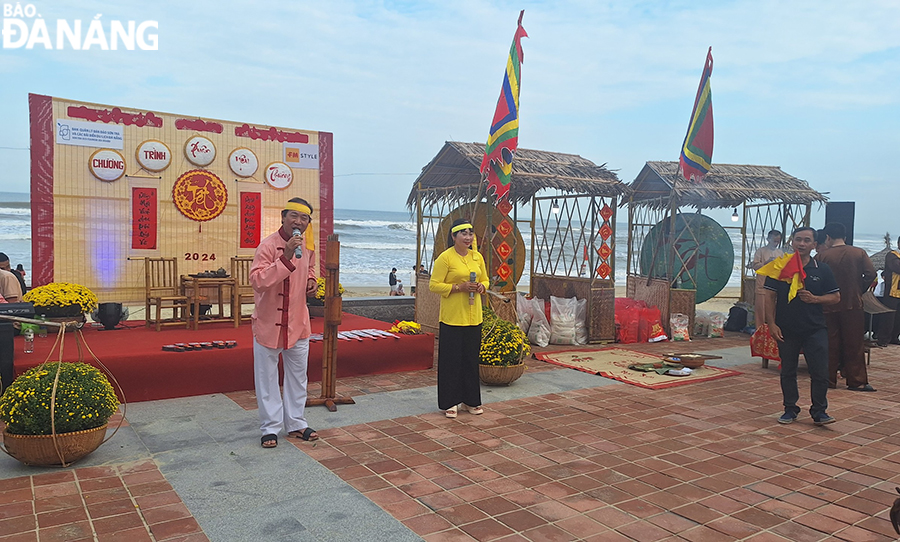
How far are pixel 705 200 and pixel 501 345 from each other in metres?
5.38

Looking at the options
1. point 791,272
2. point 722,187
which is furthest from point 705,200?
point 791,272

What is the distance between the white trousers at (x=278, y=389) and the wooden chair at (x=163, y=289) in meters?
2.97

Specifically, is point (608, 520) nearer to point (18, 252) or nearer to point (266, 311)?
point (266, 311)

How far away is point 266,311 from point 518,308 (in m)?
4.67

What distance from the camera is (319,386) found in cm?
531

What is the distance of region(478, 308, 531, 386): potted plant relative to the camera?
17.4 ft

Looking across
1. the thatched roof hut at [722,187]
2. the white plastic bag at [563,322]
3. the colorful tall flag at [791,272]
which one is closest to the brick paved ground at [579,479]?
the colorful tall flag at [791,272]

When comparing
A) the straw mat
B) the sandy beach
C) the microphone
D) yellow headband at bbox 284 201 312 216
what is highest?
yellow headband at bbox 284 201 312 216

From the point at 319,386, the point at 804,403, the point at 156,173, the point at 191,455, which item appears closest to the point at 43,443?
the point at 191,455

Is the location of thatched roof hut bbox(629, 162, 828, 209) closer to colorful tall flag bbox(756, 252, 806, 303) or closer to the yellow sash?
the yellow sash

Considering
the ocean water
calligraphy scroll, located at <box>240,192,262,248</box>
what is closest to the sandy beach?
the ocean water

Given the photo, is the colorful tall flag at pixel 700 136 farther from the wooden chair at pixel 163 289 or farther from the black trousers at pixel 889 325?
the wooden chair at pixel 163 289

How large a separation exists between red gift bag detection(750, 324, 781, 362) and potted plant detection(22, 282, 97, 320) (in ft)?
21.0

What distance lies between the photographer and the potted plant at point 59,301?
5570mm
